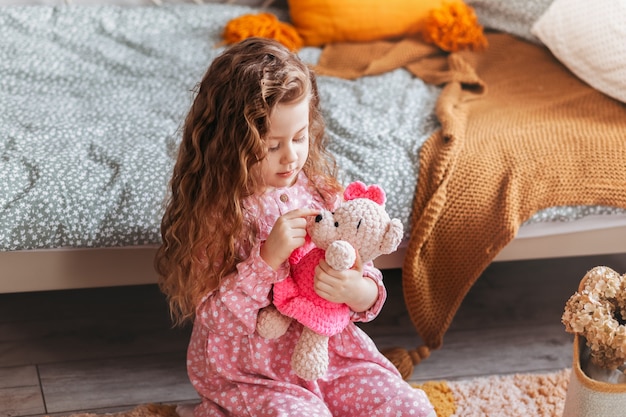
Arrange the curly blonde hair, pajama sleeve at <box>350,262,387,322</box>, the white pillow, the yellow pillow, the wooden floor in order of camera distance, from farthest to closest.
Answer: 1. the yellow pillow
2. the white pillow
3. the wooden floor
4. pajama sleeve at <box>350,262,387,322</box>
5. the curly blonde hair

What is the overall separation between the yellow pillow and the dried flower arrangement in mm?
995

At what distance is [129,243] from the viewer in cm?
155

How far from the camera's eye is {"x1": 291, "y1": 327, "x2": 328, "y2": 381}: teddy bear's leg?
4.18ft

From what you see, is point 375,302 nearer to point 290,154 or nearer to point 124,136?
point 290,154

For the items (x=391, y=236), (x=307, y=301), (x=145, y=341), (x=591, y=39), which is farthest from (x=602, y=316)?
(x=145, y=341)

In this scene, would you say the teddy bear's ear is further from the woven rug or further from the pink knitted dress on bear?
the woven rug

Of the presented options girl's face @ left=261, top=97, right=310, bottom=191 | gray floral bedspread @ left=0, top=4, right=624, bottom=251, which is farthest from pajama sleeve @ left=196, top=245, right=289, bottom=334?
gray floral bedspread @ left=0, top=4, right=624, bottom=251

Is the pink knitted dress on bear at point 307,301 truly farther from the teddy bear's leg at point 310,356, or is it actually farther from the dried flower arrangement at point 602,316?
the dried flower arrangement at point 602,316

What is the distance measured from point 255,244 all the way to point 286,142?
185 mm

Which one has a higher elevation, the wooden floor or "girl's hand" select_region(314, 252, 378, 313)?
"girl's hand" select_region(314, 252, 378, 313)

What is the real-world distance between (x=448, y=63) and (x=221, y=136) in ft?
3.14

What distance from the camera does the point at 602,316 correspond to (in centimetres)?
121

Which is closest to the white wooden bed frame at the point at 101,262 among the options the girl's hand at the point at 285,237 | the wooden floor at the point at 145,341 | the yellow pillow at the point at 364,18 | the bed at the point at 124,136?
the bed at the point at 124,136

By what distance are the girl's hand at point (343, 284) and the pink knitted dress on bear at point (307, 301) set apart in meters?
0.03
